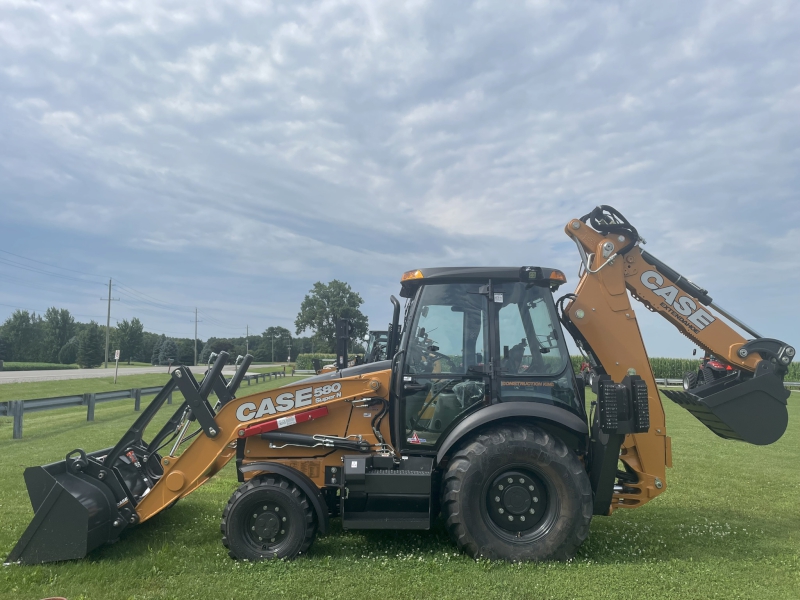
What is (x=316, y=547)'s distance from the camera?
5.18m

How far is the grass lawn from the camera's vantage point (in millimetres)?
4250

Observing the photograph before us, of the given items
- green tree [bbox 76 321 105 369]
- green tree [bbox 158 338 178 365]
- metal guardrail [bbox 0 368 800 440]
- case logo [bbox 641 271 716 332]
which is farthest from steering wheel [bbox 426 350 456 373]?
green tree [bbox 76 321 105 369]

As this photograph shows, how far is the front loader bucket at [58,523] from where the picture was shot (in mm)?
4641

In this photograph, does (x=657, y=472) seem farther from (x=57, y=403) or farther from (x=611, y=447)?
(x=57, y=403)

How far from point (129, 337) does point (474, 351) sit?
7838 cm

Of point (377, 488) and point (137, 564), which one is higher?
point (377, 488)

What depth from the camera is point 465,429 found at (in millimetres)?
4961

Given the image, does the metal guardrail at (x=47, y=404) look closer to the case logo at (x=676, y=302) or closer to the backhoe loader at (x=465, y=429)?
the backhoe loader at (x=465, y=429)

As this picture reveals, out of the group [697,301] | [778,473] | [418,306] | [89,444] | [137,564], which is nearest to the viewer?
[137,564]

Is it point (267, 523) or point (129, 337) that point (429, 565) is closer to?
point (267, 523)

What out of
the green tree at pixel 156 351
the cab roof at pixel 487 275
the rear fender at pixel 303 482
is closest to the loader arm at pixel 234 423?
the rear fender at pixel 303 482

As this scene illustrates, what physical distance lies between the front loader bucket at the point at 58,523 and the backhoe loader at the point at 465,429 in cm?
1

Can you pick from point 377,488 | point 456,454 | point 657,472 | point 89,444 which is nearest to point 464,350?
point 456,454

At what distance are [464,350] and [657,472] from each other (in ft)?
7.17
